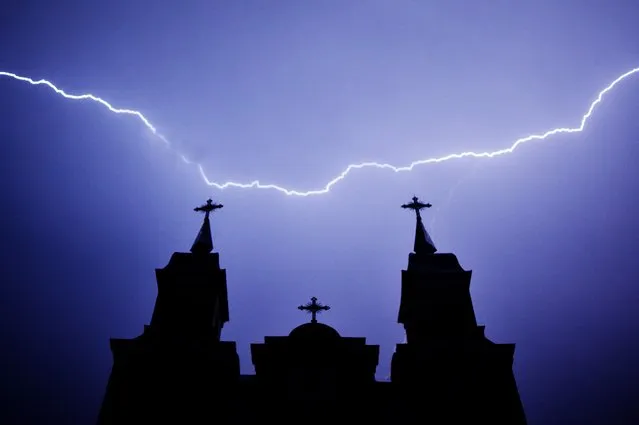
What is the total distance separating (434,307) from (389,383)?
4866mm

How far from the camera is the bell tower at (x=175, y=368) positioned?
1698 cm

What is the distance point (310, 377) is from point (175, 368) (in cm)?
624

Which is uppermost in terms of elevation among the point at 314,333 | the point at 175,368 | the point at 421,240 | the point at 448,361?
the point at 421,240

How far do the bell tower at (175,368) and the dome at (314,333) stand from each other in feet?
10.4

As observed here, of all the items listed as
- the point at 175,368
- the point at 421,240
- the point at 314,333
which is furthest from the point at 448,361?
the point at 175,368

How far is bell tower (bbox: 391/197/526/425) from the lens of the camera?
17188 mm

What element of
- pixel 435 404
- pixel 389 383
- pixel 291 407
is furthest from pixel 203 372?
pixel 435 404

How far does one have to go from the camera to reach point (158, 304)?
2120cm

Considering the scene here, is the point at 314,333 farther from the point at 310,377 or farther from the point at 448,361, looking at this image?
the point at 448,361

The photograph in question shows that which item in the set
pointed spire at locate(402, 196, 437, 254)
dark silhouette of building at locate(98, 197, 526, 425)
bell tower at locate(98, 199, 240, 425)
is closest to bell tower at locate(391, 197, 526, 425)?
dark silhouette of building at locate(98, 197, 526, 425)

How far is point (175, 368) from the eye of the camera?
59.3 ft

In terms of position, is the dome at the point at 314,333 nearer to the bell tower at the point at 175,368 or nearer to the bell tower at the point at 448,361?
the bell tower at the point at 175,368

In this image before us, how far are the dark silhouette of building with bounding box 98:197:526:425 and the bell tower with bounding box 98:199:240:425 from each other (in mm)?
44

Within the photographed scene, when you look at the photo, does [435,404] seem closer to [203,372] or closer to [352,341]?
[352,341]
